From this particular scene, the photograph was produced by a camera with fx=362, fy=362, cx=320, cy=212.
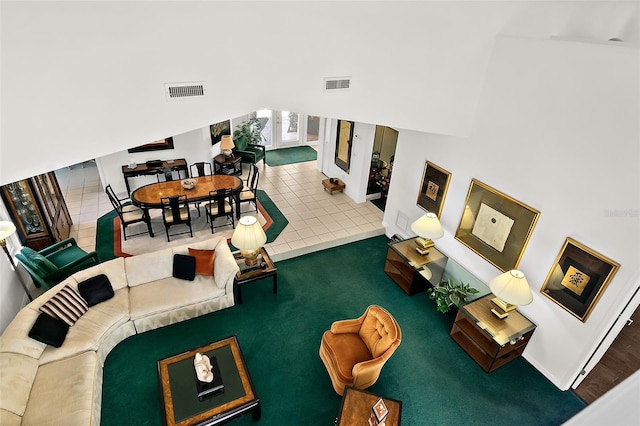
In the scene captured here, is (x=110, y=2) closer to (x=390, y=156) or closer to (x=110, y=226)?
(x=110, y=226)

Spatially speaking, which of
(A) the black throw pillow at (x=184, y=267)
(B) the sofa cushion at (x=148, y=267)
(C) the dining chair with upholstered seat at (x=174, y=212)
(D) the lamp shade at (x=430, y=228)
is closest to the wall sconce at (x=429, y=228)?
(D) the lamp shade at (x=430, y=228)

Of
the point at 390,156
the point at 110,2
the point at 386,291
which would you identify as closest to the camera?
the point at 110,2

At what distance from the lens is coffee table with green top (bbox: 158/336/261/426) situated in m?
4.05

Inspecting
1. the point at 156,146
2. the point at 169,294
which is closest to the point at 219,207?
the point at 169,294

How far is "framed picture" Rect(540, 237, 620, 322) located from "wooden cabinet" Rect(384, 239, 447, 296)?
1742 mm

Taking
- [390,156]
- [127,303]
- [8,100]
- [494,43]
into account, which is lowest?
[127,303]

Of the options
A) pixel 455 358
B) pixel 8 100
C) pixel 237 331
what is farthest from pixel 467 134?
pixel 8 100

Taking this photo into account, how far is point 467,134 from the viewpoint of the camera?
5703 mm

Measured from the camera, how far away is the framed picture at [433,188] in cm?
632

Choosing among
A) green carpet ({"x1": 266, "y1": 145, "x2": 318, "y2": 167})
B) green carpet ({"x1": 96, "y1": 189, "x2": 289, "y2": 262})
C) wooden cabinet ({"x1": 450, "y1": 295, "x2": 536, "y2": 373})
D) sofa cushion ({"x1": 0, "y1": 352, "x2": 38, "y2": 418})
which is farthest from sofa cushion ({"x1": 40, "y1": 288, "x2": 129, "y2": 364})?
green carpet ({"x1": 266, "y1": 145, "x2": 318, "y2": 167})

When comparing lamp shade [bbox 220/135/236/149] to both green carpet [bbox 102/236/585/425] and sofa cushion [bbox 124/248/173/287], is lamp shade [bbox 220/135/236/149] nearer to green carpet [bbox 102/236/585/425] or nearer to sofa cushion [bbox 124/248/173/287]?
sofa cushion [bbox 124/248/173/287]

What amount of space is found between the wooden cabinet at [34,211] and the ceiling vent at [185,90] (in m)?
3.76

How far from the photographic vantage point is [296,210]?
8836mm

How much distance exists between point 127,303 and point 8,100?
127 inches
